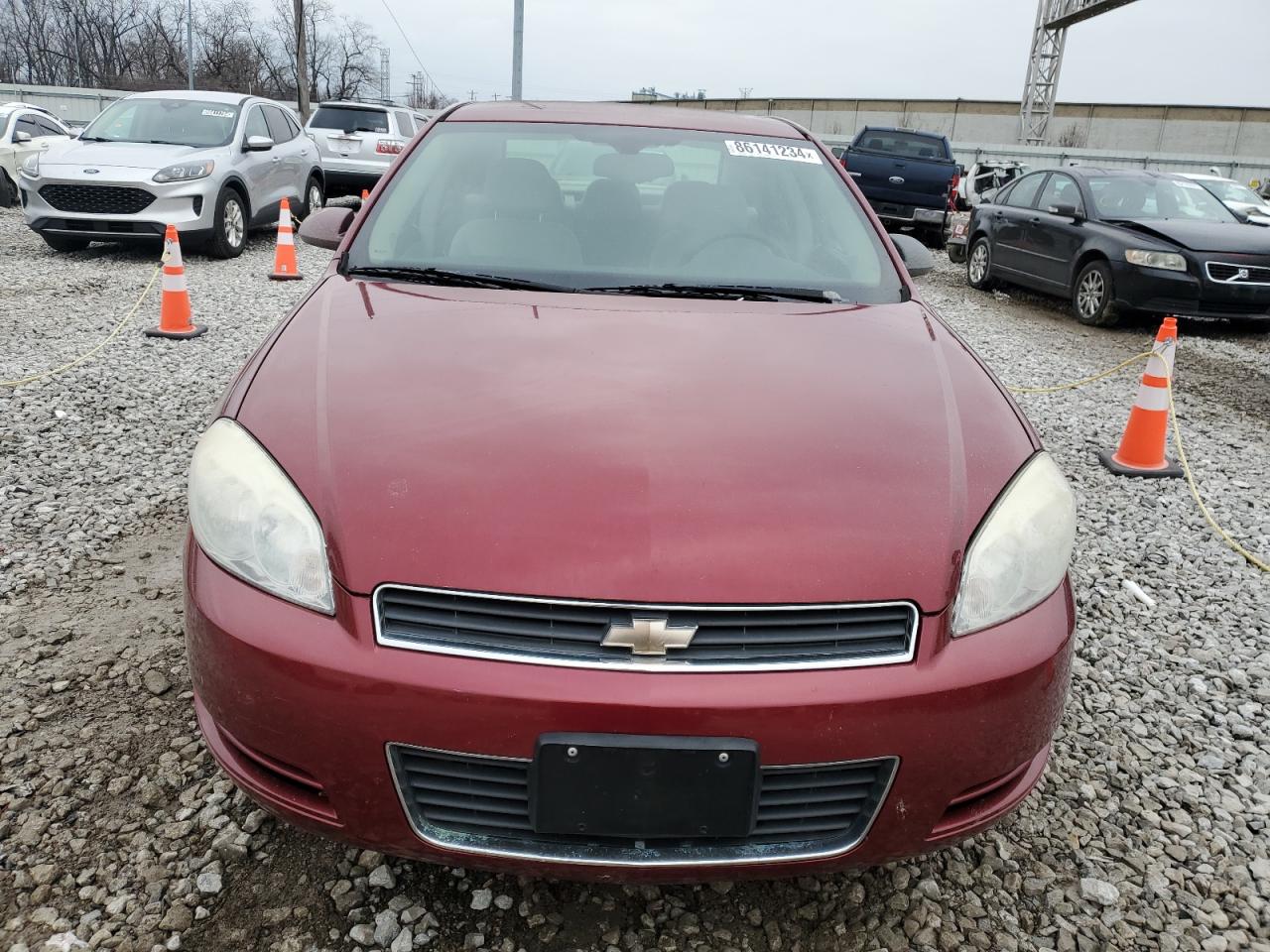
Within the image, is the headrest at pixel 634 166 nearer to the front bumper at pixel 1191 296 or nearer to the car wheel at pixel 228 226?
the front bumper at pixel 1191 296

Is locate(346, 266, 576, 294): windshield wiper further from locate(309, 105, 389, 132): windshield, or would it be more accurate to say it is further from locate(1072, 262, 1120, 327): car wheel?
locate(309, 105, 389, 132): windshield

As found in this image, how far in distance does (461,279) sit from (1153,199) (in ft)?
30.8

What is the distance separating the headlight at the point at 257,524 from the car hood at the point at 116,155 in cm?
916

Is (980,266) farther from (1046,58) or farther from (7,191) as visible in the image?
(1046,58)

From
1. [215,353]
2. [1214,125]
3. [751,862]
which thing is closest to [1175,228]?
[215,353]

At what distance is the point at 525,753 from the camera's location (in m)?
1.50

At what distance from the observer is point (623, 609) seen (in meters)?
1.52

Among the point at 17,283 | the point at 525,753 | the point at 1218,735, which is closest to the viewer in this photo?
the point at 525,753

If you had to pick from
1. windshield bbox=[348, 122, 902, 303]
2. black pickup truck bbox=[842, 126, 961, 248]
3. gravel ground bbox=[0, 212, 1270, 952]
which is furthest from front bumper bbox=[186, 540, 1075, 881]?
black pickup truck bbox=[842, 126, 961, 248]

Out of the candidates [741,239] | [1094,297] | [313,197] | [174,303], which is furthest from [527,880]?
[313,197]

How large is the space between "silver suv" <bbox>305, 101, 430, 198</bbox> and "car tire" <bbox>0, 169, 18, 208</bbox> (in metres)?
4.38

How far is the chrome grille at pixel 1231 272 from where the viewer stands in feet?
28.0

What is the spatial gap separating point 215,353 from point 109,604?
3752 millimetres

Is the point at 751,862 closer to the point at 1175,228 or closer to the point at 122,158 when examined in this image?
the point at 1175,228
